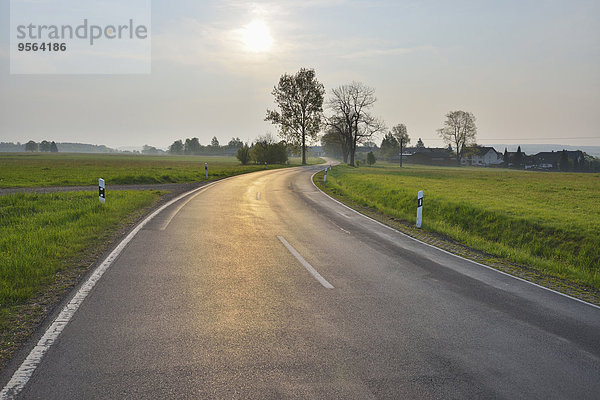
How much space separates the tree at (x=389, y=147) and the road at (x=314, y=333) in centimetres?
11468

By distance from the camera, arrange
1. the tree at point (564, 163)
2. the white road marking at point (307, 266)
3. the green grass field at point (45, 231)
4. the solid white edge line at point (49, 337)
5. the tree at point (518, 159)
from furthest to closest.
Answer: the tree at point (518, 159) → the tree at point (564, 163) → the white road marking at point (307, 266) → the green grass field at point (45, 231) → the solid white edge line at point (49, 337)

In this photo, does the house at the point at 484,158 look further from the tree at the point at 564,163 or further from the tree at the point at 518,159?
the tree at the point at 564,163

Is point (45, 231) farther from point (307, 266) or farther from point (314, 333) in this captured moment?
point (314, 333)

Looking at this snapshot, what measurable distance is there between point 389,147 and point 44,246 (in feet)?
392

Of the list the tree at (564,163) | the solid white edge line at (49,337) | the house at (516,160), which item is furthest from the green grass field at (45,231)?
the house at (516,160)

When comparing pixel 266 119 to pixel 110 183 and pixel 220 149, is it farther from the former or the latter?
pixel 220 149

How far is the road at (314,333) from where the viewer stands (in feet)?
9.60

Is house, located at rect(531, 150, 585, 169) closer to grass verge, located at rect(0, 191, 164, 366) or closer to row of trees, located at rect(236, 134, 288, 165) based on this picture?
row of trees, located at rect(236, 134, 288, 165)

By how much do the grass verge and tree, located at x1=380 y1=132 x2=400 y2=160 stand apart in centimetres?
11142

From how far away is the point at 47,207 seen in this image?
36.6 ft

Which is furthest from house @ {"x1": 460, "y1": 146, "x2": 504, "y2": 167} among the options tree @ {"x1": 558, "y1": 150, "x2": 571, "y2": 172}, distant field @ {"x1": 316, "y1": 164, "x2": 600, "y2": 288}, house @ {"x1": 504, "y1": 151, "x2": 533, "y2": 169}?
distant field @ {"x1": 316, "y1": 164, "x2": 600, "y2": 288}

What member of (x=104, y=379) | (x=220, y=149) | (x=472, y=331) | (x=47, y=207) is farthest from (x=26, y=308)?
(x=220, y=149)

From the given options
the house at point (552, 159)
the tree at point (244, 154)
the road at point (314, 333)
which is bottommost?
the road at point (314, 333)

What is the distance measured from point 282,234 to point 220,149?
645 feet
